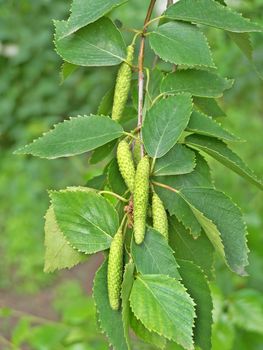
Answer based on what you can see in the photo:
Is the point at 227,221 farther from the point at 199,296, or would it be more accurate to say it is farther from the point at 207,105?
the point at 207,105

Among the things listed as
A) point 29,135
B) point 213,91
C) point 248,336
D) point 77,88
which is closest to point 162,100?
point 213,91

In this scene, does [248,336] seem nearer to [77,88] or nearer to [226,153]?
[226,153]

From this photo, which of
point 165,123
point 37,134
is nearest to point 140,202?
point 165,123

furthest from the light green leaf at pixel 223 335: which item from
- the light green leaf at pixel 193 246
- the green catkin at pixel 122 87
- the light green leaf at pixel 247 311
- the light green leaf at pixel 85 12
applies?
the light green leaf at pixel 85 12

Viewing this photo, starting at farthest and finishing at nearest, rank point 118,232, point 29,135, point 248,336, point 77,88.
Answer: point 77,88
point 29,135
point 248,336
point 118,232

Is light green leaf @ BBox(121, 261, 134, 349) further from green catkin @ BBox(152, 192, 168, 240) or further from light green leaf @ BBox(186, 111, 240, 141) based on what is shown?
light green leaf @ BBox(186, 111, 240, 141)
